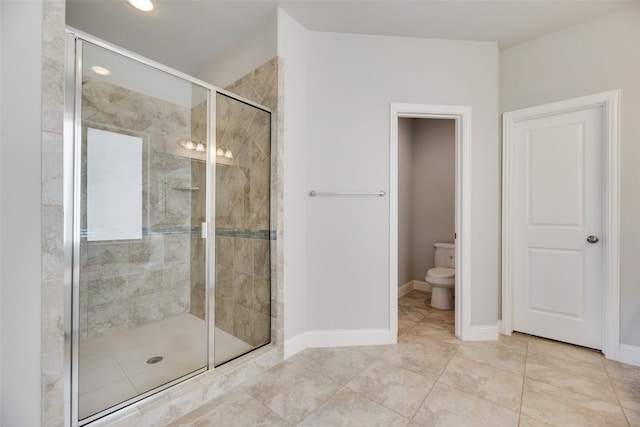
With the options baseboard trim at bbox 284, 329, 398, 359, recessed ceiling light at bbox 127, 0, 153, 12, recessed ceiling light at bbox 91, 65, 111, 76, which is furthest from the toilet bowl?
recessed ceiling light at bbox 127, 0, 153, 12

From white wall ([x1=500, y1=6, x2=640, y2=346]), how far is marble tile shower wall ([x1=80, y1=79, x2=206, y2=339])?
2973mm

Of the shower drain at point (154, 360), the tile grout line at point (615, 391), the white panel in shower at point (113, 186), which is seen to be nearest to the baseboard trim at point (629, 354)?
the tile grout line at point (615, 391)

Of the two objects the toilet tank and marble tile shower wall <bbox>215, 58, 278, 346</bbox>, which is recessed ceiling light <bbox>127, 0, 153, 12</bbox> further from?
the toilet tank

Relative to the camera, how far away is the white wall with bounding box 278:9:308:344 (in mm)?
2076

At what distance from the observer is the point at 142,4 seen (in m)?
1.96

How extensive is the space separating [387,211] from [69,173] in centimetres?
201

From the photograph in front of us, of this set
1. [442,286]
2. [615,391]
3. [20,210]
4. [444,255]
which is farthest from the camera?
[444,255]

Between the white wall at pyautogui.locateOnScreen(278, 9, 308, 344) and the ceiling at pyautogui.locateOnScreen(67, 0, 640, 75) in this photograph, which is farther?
the white wall at pyautogui.locateOnScreen(278, 9, 308, 344)

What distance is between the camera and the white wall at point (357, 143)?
2.25 meters

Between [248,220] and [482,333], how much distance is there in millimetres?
2230

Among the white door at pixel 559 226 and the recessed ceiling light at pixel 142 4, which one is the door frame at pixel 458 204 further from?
the recessed ceiling light at pixel 142 4

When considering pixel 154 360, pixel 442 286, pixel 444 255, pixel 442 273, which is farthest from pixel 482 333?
pixel 154 360

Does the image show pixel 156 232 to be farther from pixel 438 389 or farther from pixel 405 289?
pixel 405 289

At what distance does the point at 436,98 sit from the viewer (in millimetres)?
2326
